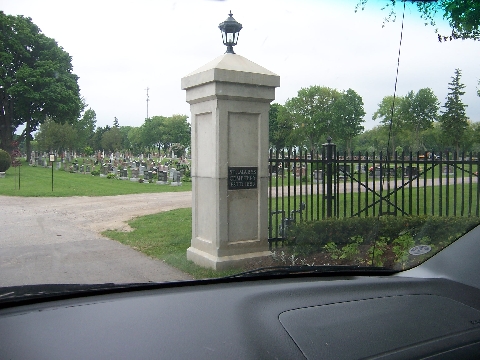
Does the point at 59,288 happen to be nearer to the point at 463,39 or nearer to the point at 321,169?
the point at 463,39

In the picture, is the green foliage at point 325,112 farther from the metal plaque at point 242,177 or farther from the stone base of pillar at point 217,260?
the metal plaque at point 242,177

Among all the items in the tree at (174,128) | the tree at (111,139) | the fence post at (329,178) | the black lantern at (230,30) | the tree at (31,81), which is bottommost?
the fence post at (329,178)

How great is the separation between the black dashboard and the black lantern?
3.79 feet

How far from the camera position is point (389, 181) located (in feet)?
14.0

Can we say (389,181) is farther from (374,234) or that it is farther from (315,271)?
(315,271)

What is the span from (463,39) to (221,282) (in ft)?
5.73

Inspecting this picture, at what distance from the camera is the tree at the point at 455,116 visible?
2.47 m

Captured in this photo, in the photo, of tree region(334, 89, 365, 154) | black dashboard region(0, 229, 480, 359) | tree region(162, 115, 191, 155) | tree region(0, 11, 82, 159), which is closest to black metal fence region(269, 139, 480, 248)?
tree region(334, 89, 365, 154)

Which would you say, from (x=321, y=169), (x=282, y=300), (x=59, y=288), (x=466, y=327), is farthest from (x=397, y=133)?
(x=321, y=169)

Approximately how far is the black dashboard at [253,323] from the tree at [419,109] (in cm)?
89

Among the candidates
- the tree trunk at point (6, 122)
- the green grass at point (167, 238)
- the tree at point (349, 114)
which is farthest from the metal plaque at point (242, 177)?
the tree trunk at point (6, 122)

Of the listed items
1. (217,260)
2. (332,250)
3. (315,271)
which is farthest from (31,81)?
(332,250)

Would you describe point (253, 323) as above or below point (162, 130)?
below

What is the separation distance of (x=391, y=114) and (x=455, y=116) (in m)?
0.35
